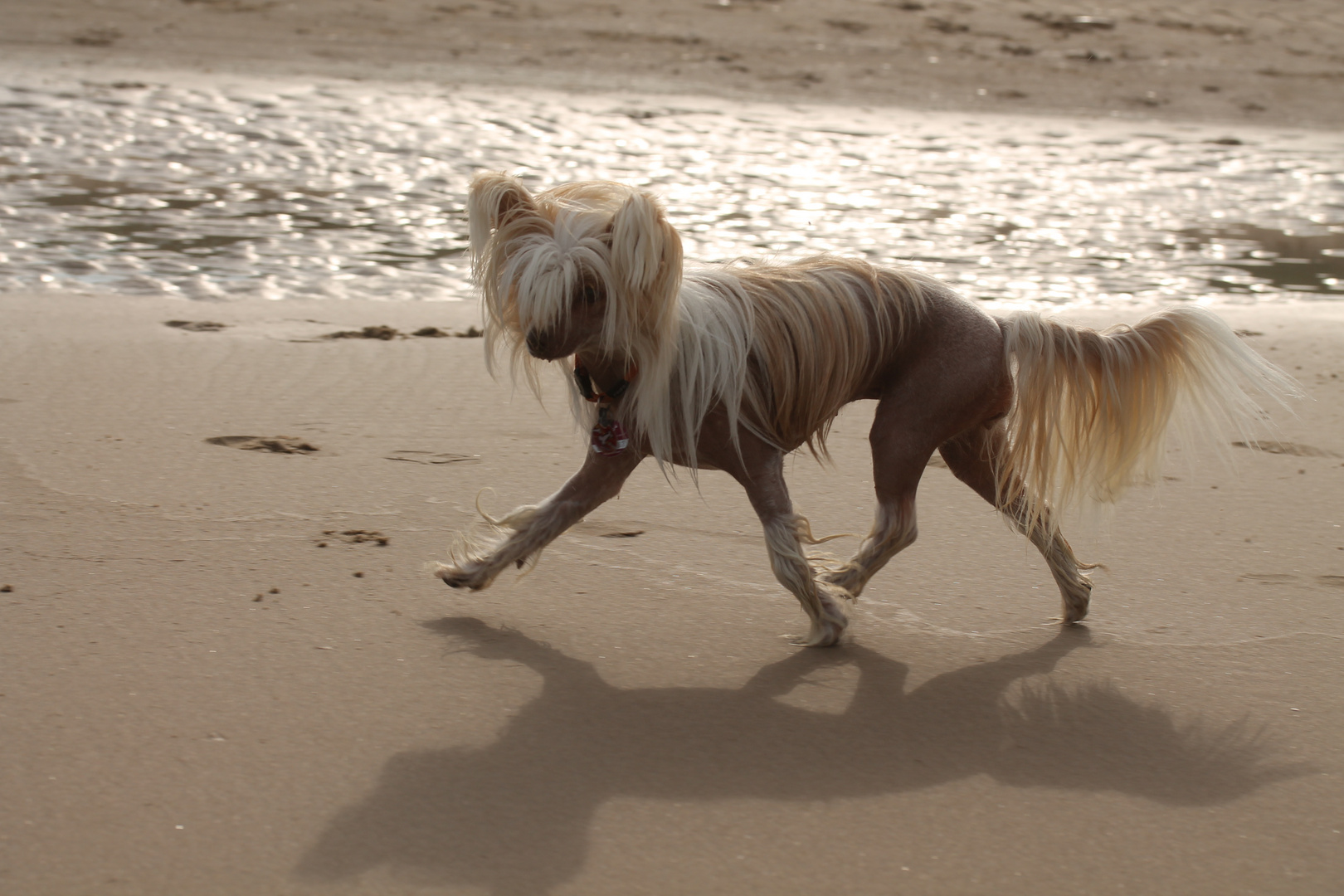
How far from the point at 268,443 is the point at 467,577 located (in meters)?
1.25

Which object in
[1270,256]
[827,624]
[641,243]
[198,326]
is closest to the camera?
[641,243]

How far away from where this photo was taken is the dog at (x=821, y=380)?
9.20 feet

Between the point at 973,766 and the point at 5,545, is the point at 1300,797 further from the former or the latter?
the point at 5,545

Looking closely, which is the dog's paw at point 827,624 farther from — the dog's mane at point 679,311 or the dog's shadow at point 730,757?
the dog's mane at point 679,311

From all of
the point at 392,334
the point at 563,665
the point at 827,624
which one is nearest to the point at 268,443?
the point at 392,334

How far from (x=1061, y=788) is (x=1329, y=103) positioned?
1406 cm

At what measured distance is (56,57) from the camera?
12.4 meters

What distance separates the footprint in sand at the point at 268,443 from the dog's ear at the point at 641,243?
6.43 feet

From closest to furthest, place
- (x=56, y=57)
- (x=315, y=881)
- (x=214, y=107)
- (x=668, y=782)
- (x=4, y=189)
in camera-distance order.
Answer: (x=315, y=881)
(x=668, y=782)
(x=4, y=189)
(x=214, y=107)
(x=56, y=57)

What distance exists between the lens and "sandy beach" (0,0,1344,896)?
7.91 ft

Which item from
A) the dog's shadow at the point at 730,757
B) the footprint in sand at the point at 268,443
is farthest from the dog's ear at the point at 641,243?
the footprint in sand at the point at 268,443

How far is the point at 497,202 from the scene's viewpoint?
2.77 m

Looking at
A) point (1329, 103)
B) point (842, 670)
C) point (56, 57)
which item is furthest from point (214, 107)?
point (1329, 103)

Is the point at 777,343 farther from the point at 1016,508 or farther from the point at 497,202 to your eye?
the point at 1016,508
